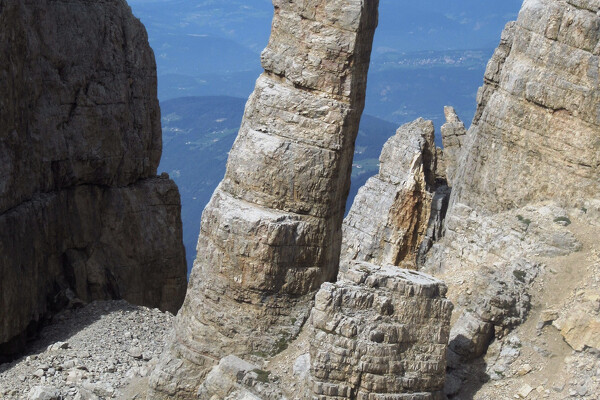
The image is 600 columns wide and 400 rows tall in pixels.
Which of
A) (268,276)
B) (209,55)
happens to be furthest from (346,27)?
(209,55)

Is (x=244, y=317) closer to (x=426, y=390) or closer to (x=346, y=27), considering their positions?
(x=426, y=390)

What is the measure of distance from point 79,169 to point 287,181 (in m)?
19.4

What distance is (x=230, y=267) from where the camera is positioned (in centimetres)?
2658

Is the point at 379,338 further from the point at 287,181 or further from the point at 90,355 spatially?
the point at 90,355

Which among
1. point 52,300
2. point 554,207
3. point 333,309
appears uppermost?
point 554,207

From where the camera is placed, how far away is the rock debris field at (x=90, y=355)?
32.0 metres

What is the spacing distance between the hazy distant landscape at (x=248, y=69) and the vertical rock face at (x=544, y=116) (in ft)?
202

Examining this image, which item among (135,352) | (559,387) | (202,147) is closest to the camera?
(559,387)

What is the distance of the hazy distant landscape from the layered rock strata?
6757 centimetres

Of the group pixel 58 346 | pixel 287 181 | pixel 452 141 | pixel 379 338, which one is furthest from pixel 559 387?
pixel 58 346

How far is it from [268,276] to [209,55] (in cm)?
13752

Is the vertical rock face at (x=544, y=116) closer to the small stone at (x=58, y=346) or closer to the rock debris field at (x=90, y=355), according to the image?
the rock debris field at (x=90, y=355)

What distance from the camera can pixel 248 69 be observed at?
158500mm

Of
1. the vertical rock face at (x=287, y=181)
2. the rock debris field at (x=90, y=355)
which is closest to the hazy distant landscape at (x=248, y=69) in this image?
the rock debris field at (x=90, y=355)
